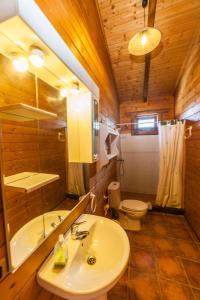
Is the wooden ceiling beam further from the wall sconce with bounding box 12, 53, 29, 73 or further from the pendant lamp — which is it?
the wall sconce with bounding box 12, 53, 29, 73

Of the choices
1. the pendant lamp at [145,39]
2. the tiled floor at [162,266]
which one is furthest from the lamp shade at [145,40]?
the tiled floor at [162,266]

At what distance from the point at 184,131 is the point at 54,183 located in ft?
8.37

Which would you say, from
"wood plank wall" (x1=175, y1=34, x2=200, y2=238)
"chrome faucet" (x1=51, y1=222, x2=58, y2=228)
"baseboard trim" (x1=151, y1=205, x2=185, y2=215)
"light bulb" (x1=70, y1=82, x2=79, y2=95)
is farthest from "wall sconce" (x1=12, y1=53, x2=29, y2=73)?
"baseboard trim" (x1=151, y1=205, x2=185, y2=215)

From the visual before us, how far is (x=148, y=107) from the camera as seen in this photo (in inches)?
137

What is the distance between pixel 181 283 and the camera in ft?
4.79

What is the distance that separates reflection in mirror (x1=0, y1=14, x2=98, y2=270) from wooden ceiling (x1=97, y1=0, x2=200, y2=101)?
1.58 metres

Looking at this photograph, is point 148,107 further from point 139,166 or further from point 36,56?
point 36,56

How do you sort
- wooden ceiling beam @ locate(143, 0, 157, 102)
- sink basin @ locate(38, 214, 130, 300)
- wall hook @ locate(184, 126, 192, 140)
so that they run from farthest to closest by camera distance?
wall hook @ locate(184, 126, 192, 140) → wooden ceiling beam @ locate(143, 0, 157, 102) → sink basin @ locate(38, 214, 130, 300)

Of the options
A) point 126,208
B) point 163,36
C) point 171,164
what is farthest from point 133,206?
point 163,36

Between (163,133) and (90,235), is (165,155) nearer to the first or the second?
(163,133)

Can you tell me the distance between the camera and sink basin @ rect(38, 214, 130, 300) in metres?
0.66

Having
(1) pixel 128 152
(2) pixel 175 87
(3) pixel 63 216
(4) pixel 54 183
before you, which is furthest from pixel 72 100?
(2) pixel 175 87

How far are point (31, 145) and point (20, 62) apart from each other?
1.41ft

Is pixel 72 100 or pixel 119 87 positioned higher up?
pixel 119 87
